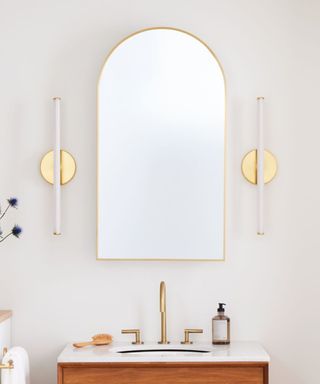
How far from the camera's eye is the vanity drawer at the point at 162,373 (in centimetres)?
273

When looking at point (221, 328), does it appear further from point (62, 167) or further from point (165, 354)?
point (62, 167)

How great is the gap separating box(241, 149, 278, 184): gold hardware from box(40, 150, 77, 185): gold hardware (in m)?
0.72

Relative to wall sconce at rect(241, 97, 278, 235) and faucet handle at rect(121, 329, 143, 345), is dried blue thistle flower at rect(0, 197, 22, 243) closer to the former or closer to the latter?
faucet handle at rect(121, 329, 143, 345)

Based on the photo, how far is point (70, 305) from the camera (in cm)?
303

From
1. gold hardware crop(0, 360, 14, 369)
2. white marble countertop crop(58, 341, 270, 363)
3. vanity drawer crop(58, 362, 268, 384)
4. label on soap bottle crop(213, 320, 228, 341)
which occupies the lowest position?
vanity drawer crop(58, 362, 268, 384)

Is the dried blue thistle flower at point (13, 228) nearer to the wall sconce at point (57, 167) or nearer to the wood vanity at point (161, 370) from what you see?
the wall sconce at point (57, 167)

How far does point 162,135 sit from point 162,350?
2.87ft

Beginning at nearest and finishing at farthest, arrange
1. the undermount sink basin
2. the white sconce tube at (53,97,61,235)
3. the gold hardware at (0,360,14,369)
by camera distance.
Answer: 1. the gold hardware at (0,360,14,369)
2. the undermount sink basin
3. the white sconce tube at (53,97,61,235)

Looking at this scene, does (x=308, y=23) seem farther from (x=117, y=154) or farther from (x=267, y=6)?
(x=117, y=154)

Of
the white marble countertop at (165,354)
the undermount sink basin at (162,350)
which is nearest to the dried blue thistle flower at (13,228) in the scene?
the white marble countertop at (165,354)

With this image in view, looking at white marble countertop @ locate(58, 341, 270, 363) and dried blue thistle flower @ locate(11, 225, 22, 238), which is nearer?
white marble countertop @ locate(58, 341, 270, 363)

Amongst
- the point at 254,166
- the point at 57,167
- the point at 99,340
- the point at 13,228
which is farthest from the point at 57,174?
the point at 254,166

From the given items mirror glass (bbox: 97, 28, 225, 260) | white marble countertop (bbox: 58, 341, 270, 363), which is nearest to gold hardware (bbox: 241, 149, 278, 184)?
mirror glass (bbox: 97, 28, 225, 260)

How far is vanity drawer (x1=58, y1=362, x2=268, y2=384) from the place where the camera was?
2.73m
